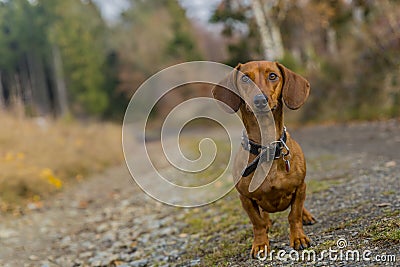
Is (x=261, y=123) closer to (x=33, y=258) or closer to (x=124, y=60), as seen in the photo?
(x=33, y=258)

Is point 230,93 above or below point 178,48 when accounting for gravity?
below

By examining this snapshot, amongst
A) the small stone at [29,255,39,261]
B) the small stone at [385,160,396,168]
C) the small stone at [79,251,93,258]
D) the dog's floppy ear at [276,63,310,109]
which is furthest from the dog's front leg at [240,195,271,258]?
the small stone at [385,160,396,168]

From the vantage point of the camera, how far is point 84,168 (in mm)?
13750

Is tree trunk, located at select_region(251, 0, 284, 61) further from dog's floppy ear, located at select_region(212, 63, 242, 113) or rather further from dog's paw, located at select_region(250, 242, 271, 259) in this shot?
dog's paw, located at select_region(250, 242, 271, 259)

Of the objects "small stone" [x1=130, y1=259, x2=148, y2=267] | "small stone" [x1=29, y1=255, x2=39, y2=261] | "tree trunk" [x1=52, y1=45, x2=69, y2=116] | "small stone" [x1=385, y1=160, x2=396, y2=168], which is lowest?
"small stone" [x1=130, y1=259, x2=148, y2=267]

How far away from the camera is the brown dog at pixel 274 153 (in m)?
3.93

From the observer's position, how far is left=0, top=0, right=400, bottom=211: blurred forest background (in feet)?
42.7

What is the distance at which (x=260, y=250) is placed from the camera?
4.11 m

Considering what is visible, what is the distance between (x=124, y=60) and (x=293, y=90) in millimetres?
40374

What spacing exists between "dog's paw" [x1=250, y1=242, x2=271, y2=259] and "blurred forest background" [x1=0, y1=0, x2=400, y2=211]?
5.98m

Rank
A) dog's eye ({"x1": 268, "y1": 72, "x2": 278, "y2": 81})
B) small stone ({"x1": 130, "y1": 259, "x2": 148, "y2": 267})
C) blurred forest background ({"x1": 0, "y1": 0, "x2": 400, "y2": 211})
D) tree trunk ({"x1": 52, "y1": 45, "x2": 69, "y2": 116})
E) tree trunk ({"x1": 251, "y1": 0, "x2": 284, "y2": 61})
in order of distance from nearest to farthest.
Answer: dog's eye ({"x1": 268, "y1": 72, "x2": 278, "y2": 81}) → small stone ({"x1": 130, "y1": 259, "x2": 148, "y2": 267}) → blurred forest background ({"x1": 0, "y1": 0, "x2": 400, "y2": 211}) → tree trunk ({"x1": 251, "y1": 0, "x2": 284, "y2": 61}) → tree trunk ({"x1": 52, "y1": 45, "x2": 69, "y2": 116})

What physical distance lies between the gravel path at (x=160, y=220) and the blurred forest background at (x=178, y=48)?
5858 mm

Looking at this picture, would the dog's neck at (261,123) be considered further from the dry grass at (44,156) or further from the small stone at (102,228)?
the dry grass at (44,156)

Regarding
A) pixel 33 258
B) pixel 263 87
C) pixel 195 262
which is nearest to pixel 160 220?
pixel 33 258
